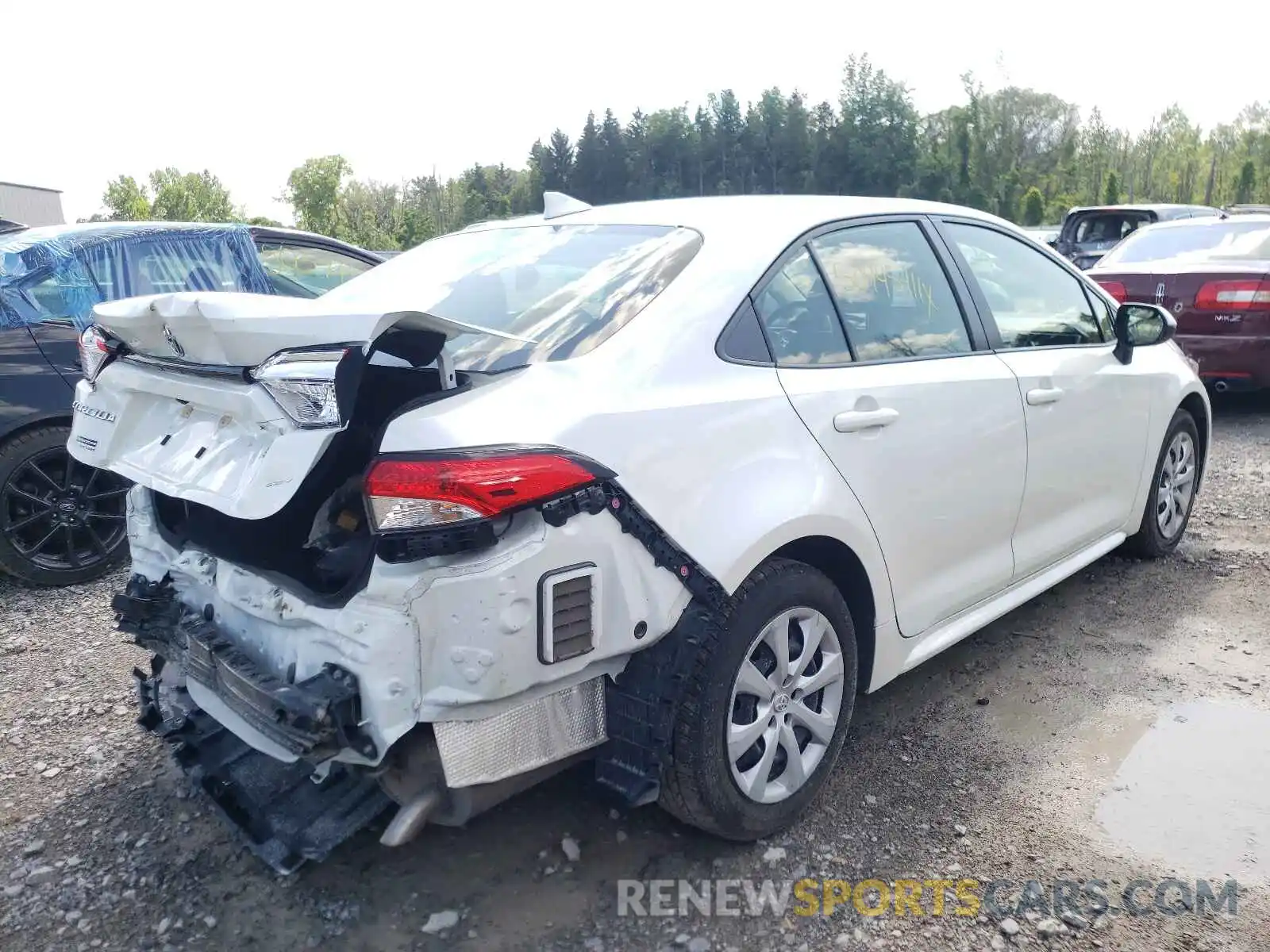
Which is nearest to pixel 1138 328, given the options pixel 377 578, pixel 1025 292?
pixel 1025 292

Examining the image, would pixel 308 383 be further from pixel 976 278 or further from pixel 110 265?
pixel 110 265

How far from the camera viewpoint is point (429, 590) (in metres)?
1.97

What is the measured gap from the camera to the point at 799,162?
73500mm

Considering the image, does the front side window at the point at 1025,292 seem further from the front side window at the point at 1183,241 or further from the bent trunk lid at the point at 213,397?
the front side window at the point at 1183,241

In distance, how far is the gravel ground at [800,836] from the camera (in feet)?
7.75

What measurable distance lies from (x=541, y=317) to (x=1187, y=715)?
8.36ft

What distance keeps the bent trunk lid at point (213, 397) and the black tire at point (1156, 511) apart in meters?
3.52

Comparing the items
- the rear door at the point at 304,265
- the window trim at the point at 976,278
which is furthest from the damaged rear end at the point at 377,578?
the rear door at the point at 304,265

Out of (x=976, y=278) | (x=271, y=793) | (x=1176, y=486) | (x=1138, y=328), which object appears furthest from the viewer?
(x=1176, y=486)

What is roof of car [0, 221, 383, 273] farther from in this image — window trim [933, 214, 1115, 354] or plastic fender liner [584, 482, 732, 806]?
plastic fender liner [584, 482, 732, 806]

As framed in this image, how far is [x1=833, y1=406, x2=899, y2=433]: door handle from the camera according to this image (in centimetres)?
266

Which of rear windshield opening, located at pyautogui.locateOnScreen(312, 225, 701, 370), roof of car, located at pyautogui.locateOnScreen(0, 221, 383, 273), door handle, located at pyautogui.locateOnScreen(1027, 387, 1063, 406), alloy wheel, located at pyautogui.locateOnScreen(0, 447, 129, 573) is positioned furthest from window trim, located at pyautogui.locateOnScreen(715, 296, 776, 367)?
roof of car, located at pyautogui.locateOnScreen(0, 221, 383, 273)

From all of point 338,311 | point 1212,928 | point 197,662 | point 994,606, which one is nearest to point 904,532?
point 994,606

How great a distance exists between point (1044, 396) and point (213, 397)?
8.79 ft
